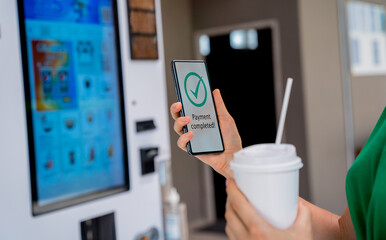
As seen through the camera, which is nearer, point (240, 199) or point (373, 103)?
point (240, 199)

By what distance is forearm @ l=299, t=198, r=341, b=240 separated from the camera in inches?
33.6

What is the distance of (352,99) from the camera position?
13.2 ft

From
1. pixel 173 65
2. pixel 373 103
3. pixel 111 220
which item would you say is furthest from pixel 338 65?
pixel 173 65

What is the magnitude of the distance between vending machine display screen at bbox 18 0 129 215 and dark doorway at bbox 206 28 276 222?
2844 mm

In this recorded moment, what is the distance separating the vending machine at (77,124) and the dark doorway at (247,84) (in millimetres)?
2675

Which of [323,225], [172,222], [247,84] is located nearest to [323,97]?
[247,84]

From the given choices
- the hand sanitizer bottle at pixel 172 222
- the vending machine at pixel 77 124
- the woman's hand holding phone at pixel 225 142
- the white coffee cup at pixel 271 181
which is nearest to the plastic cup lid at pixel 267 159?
the white coffee cup at pixel 271 181

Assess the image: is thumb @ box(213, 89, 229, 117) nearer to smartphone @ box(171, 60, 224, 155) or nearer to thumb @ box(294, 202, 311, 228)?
smartphone @ box(171, 60, 224, 155)

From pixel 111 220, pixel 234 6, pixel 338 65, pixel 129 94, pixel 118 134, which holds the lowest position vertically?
pixel 111 220

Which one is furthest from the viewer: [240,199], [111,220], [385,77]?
[385,77]

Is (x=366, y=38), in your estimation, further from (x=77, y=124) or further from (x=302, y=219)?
(x=302, y=219)

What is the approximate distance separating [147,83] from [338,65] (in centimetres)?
282

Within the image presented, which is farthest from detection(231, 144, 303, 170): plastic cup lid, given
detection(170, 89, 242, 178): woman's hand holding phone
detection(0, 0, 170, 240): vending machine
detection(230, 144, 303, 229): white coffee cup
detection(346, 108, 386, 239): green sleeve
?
detection(0, 0, 170, 240): vending machine

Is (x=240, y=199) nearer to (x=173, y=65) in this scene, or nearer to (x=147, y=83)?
(x=173, y=65)
